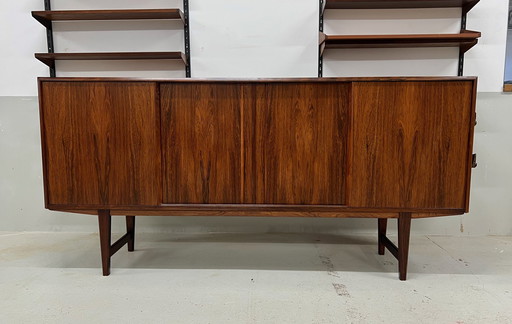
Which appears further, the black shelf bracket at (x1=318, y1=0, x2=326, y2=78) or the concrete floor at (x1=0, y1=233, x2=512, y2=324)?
the black shelf bracket at (x1=318, y1=0, x2=326, y2=78)

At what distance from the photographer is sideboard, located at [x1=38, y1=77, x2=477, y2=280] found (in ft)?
5.07

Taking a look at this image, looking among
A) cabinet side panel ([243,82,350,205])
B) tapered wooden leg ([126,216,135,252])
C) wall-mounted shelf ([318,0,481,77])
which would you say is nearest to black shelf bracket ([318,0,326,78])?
wall-mounted shelf ([318,0,481,77])

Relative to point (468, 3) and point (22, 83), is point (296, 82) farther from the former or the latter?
point (22, 83)

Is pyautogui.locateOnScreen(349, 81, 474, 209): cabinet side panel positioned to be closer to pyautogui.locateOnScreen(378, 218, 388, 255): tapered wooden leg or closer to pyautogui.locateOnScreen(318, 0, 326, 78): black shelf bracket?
pyautogui.locateOnScreen(378, 218, 388, 255): tapered wooden leg

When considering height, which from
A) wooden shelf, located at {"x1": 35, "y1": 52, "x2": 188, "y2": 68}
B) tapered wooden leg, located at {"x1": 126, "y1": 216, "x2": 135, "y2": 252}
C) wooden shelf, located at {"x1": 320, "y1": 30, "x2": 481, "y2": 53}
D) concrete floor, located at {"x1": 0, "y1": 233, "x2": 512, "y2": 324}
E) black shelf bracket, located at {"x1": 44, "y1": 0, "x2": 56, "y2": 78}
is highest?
black shelf bracket, located at {"x1": 44, "y1": 0, "x2": 56, "y2": 78}

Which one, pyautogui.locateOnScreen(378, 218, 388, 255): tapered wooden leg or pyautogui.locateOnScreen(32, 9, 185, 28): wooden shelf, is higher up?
pyautogui.locateOnScreen(32, 9, 185, 28): wooden shelf

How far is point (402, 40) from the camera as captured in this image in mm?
2053

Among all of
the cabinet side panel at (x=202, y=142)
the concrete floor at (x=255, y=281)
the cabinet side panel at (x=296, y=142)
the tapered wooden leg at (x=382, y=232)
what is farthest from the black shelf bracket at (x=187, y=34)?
the tapered wooden leg at (x=382, y=232)

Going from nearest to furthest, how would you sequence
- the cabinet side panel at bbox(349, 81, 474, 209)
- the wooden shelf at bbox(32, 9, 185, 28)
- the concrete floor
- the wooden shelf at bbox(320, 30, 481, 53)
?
the concrete floor → the cabinet side panel at bbox(349, 81, 474, 209) → the wooden shelf at bbox(320, 30, 481, 53) → the wooden shelf at bbox(32, 9, 185, 28)

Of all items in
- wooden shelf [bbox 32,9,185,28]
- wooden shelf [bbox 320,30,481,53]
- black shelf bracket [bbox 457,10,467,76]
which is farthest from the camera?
black shelf bracket [bbox 457,10,467,76]

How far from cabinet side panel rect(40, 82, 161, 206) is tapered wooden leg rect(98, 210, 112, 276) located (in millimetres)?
78

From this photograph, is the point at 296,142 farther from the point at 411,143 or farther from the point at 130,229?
the point at 130,229

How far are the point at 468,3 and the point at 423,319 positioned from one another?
6.79ft

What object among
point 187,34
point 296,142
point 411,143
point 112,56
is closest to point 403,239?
point 411,143
